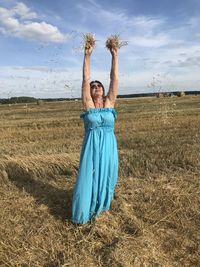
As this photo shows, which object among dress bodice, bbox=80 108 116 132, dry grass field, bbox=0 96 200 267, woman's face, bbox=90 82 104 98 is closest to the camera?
dry grass field, bbox=0 96 200 267

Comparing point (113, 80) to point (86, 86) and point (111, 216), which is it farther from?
point (111, 216)

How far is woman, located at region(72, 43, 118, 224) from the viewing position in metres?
5.82

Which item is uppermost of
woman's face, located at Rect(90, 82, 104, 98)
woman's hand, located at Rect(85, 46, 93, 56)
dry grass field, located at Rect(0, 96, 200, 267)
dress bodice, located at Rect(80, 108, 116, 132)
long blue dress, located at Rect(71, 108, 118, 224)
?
woman's hand, located at Rect(85, 46, 93, 56)

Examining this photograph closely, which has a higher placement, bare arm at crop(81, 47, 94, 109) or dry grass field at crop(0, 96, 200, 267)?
bare arm at crop(81, 47, 94, 109)

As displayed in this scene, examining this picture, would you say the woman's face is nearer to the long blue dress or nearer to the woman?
the woman

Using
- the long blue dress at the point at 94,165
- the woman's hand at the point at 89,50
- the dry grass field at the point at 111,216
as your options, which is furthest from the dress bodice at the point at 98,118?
the dry grass field at the point at 111,216

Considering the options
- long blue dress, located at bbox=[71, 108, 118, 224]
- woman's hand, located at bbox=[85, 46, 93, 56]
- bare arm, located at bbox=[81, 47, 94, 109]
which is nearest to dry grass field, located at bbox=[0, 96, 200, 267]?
long blue dress, located at bbox=[71, 108, 118, 224]

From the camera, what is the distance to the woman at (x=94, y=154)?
19.1 feet

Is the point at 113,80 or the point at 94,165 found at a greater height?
the point at 113,80

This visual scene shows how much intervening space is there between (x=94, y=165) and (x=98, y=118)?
601 mm

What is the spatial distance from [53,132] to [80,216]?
1211 centimetres

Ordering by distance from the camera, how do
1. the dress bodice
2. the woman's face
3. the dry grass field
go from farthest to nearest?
the woman's face < the dress bodice < the dry grass field

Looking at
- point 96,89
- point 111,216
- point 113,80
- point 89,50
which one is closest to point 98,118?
point 96,89

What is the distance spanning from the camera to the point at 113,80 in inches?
238
